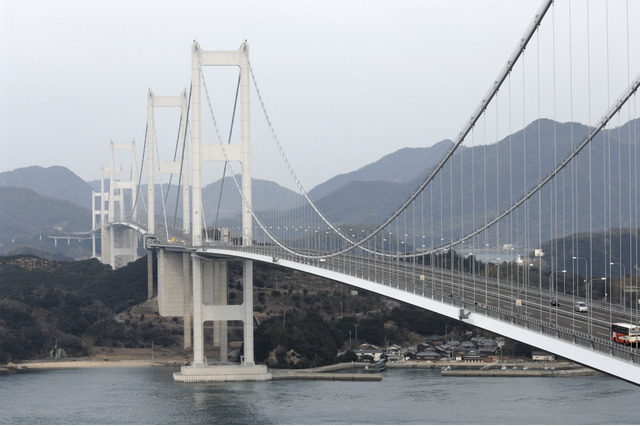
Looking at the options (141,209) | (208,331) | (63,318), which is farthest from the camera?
(141,209)

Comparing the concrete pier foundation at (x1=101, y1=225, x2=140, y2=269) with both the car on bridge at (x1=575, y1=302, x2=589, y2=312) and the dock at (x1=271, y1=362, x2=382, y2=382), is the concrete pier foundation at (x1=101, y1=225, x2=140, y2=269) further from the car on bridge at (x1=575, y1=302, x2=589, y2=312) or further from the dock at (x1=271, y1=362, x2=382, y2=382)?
the car on bridge at (x1=575, y1=302, x2=589, y2=312)

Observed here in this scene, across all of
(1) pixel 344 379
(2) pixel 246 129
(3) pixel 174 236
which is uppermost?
(2) pixel 246 129

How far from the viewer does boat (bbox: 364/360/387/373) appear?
156ft

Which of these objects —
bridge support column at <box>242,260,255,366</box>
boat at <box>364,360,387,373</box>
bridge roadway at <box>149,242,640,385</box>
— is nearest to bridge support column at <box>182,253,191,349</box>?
boat at <box>364,360,387,373</box>

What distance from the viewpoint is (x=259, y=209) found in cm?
5422

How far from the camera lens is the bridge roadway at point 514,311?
16775 mm

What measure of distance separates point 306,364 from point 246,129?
9813 millimetres

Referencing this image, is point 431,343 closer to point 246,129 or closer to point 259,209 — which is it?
point 259,209

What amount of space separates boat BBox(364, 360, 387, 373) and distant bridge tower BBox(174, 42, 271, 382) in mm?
5736

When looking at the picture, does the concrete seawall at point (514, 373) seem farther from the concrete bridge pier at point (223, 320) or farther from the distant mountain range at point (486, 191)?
the concrete bridge pier at point (223, 320)

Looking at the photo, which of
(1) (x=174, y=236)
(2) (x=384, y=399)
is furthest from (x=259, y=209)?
(2) (x=384, y=399)

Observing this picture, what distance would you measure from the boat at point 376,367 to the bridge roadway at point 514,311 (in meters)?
11.6

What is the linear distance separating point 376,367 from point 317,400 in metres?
10.6

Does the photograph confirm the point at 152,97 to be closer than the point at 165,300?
No
